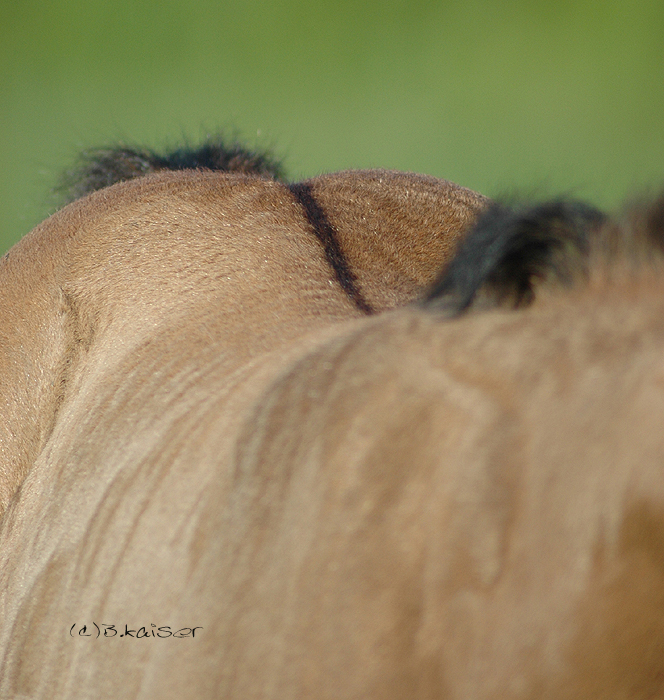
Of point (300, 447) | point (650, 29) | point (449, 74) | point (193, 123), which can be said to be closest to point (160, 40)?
point (193, 123)

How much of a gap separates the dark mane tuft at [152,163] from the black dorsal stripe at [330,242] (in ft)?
0.98

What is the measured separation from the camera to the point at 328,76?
23.2 ft

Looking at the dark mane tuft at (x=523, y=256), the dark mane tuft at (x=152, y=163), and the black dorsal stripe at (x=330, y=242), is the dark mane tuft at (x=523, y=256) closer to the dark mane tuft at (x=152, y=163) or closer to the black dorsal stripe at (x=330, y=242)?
the black dorsal stripe at (x=330, y=242)

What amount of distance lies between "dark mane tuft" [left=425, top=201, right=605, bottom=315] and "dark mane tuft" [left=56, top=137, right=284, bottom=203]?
111cm

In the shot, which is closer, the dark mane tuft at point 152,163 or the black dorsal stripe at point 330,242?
the black dorsal stripe at point 330,242

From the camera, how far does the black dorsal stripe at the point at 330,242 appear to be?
1163 millimetres

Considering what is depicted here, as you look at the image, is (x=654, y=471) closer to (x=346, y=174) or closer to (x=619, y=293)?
(x=619, y=293)

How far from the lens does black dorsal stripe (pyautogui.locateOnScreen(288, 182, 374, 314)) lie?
3.82 feet

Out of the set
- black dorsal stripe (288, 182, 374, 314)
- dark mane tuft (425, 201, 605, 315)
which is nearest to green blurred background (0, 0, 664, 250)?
black dorsal stripe (288, 182, 374, 314)

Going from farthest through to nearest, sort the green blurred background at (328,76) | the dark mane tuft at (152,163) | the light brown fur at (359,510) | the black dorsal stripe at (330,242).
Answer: the green blurred background at (328,76) < the dark mane tuft at (152,163) < the black dorsal stripe at (330,242) < the light brown fur at (359,510)

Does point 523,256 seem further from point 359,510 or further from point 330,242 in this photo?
point 330,242
